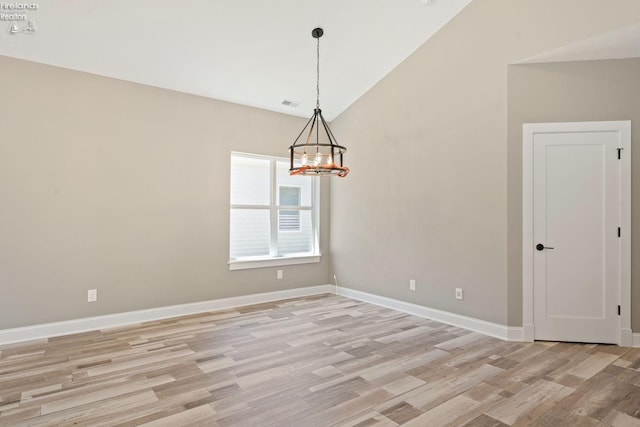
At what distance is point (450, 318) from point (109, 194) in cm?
427

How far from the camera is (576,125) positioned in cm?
379

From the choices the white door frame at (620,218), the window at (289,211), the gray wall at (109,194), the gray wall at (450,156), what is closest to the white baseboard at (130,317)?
the gray wall at (109,194)

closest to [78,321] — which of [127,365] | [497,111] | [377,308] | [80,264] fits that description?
[80,264]

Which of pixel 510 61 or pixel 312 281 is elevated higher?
pixel 510 61

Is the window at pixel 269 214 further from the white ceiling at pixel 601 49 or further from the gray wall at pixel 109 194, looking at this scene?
the white ceiling at pixel 601 49

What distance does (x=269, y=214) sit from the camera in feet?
19.0

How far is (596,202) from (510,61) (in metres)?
1.69

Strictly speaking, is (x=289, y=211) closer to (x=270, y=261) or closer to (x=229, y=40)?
(x=270, y=261)

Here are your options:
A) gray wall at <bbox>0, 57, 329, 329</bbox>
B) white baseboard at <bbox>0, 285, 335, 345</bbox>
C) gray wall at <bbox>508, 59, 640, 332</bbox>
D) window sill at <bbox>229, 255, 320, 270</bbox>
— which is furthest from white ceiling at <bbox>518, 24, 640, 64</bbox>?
white baseboard at <bbox>0, 285, 335, 345</bbox>

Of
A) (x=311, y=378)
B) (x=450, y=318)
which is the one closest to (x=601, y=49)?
(x=450, y=318)

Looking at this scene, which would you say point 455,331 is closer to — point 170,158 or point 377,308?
point 377,308

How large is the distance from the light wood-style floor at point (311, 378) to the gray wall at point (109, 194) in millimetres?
→ 551

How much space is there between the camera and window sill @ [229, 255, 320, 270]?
17.4ft

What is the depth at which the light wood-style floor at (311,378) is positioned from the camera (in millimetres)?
2412
